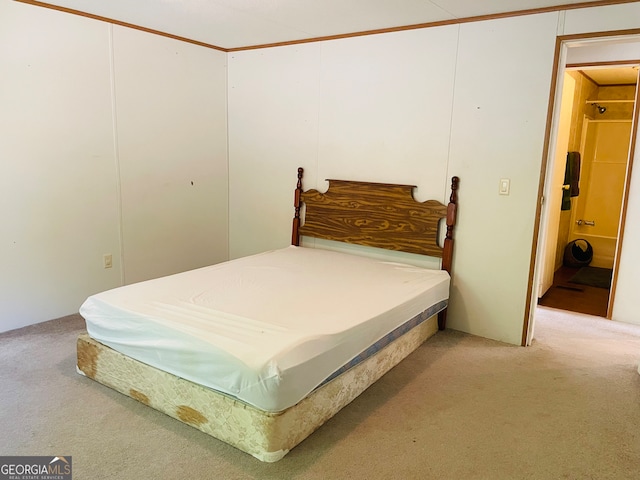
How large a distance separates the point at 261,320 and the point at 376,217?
5.65 ft

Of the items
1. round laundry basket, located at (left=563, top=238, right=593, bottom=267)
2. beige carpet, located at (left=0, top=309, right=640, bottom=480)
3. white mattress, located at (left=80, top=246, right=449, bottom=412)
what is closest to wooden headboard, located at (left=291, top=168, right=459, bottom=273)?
white mattress, located at (left=80, top=246, right=449, bottom=412)

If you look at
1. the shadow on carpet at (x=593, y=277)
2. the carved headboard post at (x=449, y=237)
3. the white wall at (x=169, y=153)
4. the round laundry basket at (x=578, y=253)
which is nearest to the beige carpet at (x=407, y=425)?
the carved headboard post at (x=449, y=237)

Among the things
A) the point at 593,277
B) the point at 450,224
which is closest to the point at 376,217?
the point at 450,224

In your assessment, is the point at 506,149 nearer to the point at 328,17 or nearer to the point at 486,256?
the point at 486,256

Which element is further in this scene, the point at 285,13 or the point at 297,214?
the point at 297,214

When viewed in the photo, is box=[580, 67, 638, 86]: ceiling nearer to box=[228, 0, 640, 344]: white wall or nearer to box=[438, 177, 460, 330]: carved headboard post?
box=[228, 0, 640, 344]: white wall

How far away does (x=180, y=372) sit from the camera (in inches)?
86.0

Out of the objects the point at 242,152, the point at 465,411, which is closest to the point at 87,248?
the point at 242,152

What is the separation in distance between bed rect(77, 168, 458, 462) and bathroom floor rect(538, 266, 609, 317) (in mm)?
1509

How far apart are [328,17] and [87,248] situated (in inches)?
97.8

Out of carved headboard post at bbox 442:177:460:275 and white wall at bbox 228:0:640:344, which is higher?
white wall at bbox 228:0:640:344

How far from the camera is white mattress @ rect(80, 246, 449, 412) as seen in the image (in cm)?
197

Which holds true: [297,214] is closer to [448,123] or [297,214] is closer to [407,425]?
[448,123]

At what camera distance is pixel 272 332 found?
2.17 metres
